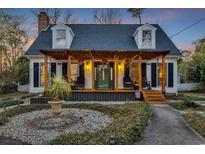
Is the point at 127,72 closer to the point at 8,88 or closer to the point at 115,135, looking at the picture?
the point at 8,88

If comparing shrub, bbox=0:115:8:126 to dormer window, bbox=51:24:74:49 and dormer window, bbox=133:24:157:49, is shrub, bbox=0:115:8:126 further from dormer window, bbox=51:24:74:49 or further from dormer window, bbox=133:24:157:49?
dormer window, bbox=133:24:157:49

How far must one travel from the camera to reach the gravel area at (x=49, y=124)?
640cm

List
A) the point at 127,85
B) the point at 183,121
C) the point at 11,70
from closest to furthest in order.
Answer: the point at 183,121 < the point at 127,85 < the point at 11,70

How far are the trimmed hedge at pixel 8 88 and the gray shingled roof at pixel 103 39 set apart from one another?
3.32 metres

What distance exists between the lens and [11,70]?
16.8 metres

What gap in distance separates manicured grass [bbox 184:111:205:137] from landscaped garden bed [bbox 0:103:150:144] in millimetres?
1154

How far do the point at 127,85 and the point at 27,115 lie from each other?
6430 mm

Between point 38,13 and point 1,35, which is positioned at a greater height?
point 38,13

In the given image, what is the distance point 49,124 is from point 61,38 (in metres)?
8.24

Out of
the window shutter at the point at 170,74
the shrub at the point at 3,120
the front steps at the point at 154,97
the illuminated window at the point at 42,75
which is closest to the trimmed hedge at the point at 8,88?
the illuminated window at the point at 42,75

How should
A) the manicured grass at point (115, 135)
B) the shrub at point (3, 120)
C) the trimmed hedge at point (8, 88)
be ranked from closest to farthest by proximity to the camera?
1. the manicured grass at point (115, 135)
2. the shrub at point (3, 120)
3. the trimmed hedge at point (8, 88)

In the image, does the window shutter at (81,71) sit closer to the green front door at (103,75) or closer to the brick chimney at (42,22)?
the green front door at (103,75)
